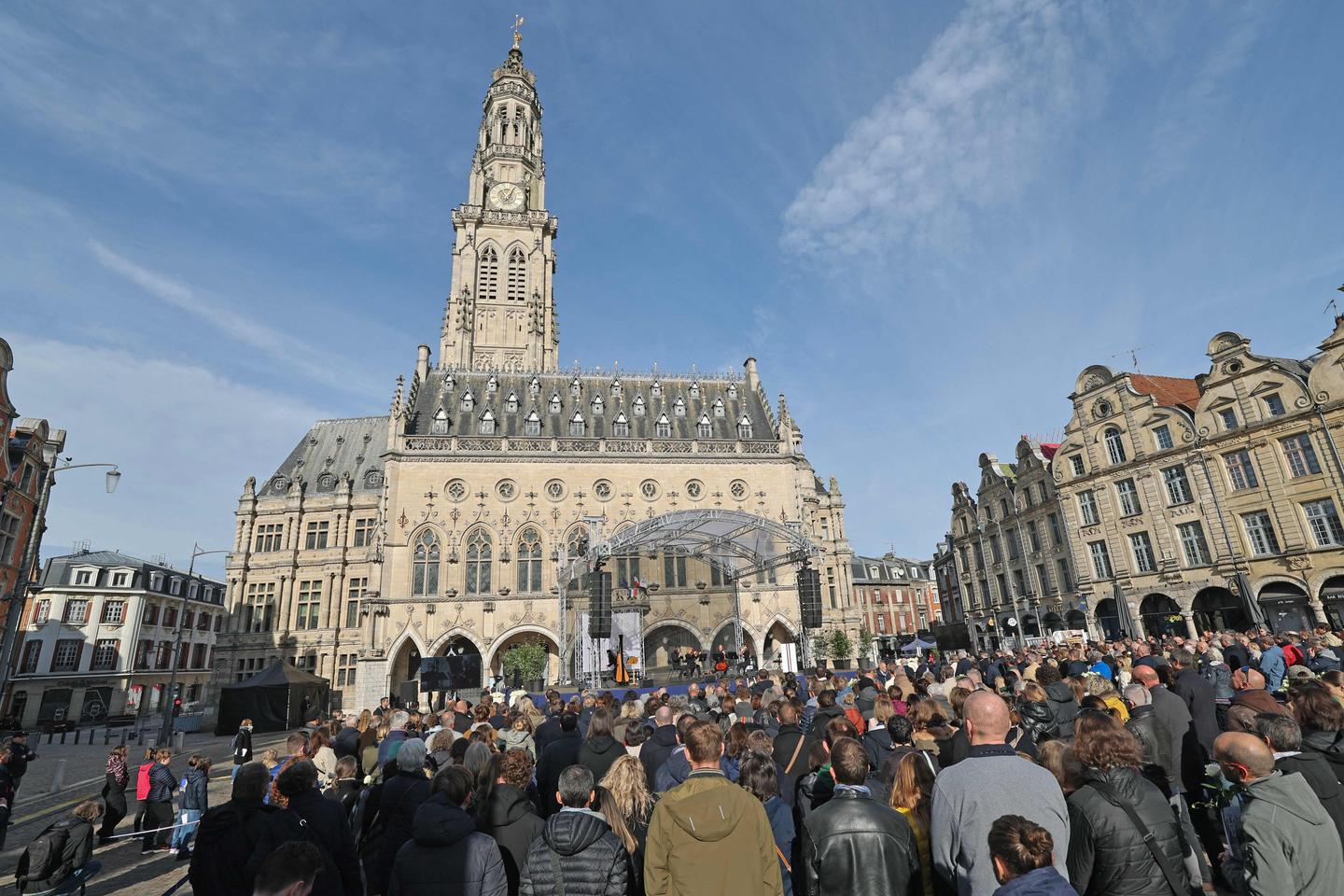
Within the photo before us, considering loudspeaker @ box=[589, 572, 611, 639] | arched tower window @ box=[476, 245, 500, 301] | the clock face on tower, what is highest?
the clock face on tower

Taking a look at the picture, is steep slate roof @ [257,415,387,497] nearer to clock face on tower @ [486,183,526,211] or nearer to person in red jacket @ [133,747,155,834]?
clock face on tower @ [486,183,526,211]

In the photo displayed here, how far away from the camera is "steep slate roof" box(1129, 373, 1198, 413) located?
3133 cm

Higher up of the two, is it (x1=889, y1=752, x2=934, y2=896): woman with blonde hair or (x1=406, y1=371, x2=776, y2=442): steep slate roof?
(x1=406, y1=371, x2=776, y2=442): steep slate roof

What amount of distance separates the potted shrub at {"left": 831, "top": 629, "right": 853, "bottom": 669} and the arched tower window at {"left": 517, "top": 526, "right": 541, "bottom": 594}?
1476cm

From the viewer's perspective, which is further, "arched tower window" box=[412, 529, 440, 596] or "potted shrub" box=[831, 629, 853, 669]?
"arched tower window" box=[412, 529, 440, 596]

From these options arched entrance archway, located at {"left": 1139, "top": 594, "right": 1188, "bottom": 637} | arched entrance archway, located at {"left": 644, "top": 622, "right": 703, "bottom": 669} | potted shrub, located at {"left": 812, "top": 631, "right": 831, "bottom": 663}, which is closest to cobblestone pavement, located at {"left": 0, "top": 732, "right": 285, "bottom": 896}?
arched entrance archway, located at {"left": 644, "top": 622, "right": 703, "bottom": 669}

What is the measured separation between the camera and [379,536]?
104 ft

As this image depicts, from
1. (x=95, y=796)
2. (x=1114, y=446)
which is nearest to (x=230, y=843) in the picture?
(x=95, y=796)

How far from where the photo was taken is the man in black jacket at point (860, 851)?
3.31m

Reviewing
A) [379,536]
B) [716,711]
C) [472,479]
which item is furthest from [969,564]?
[716,711]

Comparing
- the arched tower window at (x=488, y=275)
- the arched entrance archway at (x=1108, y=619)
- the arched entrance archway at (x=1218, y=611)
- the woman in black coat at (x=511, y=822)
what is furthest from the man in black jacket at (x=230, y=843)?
the arched tower window at (x=488, y=275)

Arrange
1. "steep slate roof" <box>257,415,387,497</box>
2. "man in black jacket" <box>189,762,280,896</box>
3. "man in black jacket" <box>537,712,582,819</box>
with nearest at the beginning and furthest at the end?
"man in black jacket" <box>189,762,280,896</box> < "man in black jacket" <box>537,712,582,819</box> < "steep slate roof" <box>257,415,387,497</box>

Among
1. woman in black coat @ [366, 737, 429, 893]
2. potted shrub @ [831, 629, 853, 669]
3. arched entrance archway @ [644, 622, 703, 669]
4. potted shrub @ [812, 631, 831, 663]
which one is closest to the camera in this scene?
woman in black coat @ [366, 737, 429, 893]

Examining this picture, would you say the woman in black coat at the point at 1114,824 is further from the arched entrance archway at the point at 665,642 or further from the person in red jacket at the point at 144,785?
the arched entrance archway at the point at 665,642
